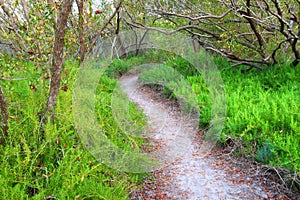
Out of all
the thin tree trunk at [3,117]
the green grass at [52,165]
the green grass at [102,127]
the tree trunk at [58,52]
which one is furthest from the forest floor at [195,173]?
the thin tree trunk at [3,117]

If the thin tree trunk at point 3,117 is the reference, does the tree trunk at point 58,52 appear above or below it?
above

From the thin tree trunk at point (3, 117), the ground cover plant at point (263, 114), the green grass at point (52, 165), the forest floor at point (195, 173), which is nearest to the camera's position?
the green grass at point (52, 165)

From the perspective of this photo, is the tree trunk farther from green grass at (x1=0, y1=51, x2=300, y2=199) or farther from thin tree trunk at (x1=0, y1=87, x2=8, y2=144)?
thin tree trunk at (x1=0, y1=87, x2=8, y2=144)

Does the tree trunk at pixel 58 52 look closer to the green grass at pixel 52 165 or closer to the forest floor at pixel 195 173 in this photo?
the green grass at pixel 52 165

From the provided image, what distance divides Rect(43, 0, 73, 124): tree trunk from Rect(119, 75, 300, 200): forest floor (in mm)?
1089

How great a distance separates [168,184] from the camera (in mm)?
3027

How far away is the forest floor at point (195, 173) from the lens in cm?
282

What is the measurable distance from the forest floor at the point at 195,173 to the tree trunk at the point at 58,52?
109cm

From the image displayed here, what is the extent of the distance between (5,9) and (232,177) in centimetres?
312

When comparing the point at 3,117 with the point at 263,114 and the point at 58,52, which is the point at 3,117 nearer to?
the point at 58,52

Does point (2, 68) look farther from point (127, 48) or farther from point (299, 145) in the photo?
point (127, 48)

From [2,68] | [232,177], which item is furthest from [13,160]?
[232,177]

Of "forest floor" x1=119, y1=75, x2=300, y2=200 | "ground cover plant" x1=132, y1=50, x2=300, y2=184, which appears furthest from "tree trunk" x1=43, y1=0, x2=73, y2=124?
"ground cover plant" x1=132, y1=50, x2=300, y2=184

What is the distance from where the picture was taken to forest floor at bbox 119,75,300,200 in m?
2.82
